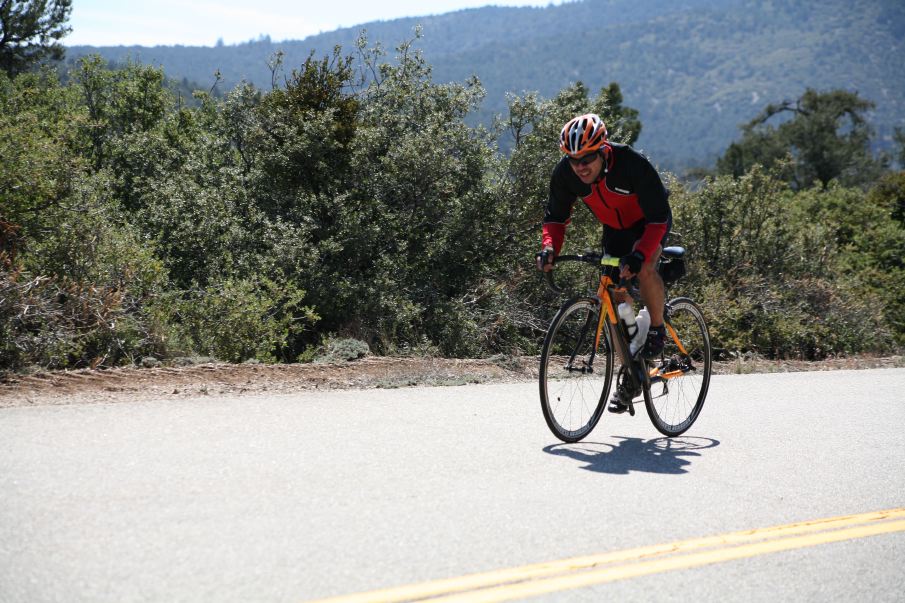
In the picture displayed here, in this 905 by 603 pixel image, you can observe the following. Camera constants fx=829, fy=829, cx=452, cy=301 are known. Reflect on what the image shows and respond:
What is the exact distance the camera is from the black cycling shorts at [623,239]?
240 inches

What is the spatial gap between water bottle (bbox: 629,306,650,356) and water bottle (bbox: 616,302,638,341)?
33mm

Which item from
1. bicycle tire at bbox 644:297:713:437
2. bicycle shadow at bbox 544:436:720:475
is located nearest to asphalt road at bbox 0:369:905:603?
bicycle shadow at bbox 544:436:720:475

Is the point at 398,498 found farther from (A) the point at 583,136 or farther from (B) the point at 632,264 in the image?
(A) the point at 583,136

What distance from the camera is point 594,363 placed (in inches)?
235

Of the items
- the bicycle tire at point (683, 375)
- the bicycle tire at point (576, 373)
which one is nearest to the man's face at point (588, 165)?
the bicycle tire at point (576, 373)

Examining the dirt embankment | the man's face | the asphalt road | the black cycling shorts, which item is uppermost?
the man's face

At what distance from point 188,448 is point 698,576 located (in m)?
3.13

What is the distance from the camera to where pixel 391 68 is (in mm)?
14820

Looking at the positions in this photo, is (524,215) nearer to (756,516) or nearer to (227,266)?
(227,266)

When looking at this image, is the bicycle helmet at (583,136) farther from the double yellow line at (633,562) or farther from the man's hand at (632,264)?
the double yellow line at (633,562)

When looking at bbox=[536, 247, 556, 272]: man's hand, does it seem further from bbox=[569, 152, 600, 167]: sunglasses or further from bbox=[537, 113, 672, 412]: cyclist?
bbox=[569, 152, 600, 167]: sunglasses

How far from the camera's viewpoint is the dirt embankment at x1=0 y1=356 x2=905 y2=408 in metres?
6.71

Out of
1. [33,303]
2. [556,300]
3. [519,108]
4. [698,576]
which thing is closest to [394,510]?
[698,576]

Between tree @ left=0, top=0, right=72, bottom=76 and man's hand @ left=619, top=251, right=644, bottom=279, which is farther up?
tree @ left=0, top=0, right=72, bottom=76
